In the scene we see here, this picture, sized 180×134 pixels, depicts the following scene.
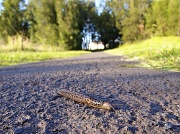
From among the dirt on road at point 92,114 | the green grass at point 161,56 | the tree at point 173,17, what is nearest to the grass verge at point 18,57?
the green grass at point 161,56

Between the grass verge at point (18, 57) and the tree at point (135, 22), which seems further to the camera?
the tree at point (135, 22)

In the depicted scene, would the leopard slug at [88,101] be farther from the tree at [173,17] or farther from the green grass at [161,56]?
the tree at [173,17]

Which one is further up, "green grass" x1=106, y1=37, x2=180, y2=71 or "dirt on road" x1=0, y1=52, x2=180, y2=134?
"green grass" x1=106, y1=37, x2=180, y2=71

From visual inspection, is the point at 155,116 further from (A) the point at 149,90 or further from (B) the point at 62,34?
(B) the point at 62,34

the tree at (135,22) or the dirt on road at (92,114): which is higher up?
the tree at (135,22)

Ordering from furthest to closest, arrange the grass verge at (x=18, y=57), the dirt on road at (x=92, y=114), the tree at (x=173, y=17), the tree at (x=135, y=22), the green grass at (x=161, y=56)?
the tree at (x=135, y=22) < the tree at (x=173, y=17) < the grass verge at (x=18, y=57) < the green grass at (x=161, y=56) < the dirt on road at (x=92, y=114)

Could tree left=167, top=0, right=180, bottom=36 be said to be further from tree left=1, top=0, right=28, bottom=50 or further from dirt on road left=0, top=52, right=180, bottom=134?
dirt on road left=0, top=52, right=180, bottom=134

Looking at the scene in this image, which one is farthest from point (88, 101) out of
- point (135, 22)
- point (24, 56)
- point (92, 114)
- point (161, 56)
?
point (135, 22)

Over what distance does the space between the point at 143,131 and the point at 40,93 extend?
1.04 metres

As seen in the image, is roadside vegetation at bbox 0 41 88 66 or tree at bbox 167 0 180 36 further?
tree at bbox 167 0 180 36

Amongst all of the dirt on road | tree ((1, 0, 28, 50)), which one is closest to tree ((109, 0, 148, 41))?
tree ((1, 0, 28, 50))

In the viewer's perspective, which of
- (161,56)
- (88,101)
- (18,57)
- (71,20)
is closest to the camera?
(88,101)

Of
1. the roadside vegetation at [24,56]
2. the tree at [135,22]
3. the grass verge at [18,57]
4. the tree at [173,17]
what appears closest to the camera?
the grass verge at [18,57]

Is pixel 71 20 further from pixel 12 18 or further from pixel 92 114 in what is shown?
pixel 92 114
